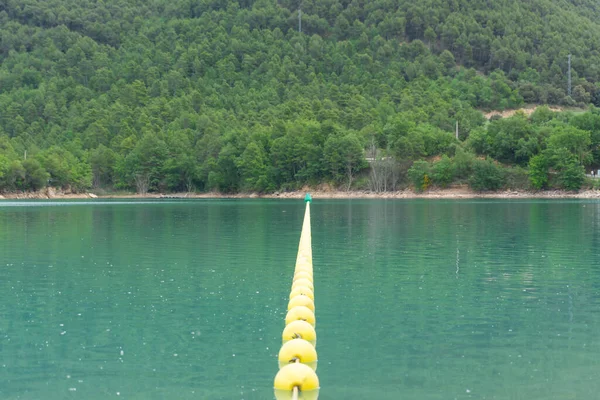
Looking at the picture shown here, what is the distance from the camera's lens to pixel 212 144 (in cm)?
14962

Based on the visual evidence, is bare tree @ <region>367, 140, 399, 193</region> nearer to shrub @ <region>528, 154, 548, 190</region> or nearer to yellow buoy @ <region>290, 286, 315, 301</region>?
shrub @ <region>528, 154, 548, 190</region>

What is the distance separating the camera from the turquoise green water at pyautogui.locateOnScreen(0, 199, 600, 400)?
513 inches

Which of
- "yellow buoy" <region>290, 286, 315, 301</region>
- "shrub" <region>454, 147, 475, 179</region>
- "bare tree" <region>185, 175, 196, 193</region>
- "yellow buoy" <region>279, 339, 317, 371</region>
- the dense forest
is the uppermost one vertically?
the dense forest

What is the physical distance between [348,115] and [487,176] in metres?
43.1

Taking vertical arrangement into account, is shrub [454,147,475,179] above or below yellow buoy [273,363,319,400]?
above

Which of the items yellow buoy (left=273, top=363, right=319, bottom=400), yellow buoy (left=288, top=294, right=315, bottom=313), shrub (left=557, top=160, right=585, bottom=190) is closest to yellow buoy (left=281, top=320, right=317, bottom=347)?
yellow buoy (left=288, top=294, right=315, bottom=313)

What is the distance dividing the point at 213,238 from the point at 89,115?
148m

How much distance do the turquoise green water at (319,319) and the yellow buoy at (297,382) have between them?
458mm

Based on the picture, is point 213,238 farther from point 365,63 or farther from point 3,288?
point 365,63

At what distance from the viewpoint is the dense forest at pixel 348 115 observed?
12056 centimetres

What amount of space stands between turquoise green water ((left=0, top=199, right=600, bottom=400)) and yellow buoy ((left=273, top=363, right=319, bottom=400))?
458mm

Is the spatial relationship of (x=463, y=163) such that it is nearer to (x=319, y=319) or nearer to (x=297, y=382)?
(x=319, y=319)

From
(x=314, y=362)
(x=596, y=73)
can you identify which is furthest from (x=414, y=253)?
(x=596, y=73)

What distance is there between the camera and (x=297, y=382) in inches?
453
